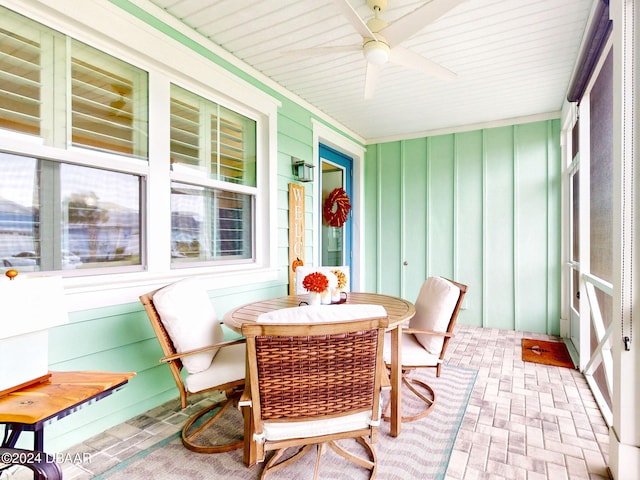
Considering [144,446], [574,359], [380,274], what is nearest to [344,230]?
[380,274]

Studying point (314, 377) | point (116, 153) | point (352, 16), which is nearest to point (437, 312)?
point (314, 377)

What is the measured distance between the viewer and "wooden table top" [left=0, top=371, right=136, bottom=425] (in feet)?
3.94

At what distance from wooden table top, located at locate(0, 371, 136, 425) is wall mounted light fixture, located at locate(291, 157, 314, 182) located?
2.86 meters

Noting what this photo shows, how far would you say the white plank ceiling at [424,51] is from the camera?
2.44m

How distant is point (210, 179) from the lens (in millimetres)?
3016

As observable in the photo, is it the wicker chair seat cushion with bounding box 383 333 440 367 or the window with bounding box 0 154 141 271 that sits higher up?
the window with bounding box 0 154 141 271

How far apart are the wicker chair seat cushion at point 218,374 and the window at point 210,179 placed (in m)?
1.04

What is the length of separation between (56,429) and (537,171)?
17.9ft

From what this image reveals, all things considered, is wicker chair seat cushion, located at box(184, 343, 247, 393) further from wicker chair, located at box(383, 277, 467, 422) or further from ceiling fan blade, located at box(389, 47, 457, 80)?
ceiling fan blade, located at box(389, 47, 457, 80)

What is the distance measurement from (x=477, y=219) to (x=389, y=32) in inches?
137

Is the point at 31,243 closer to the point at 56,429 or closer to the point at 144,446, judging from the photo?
the point at 56,429

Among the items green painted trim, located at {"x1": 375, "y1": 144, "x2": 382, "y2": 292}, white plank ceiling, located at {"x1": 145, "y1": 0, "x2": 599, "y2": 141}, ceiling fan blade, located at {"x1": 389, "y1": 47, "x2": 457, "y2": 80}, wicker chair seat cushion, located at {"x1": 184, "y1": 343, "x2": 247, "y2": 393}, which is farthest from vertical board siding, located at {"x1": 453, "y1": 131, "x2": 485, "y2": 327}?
wicker chair seat cushion, located at {"x1": 184, "y1": 343, "x2": 247, "y2": 393}

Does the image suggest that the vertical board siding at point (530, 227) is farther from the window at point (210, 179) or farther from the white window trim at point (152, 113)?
the window at point (210, 179)

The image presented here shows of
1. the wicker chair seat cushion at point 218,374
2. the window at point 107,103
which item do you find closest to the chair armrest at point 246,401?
the wicker chair seat cushion at point 218,374
